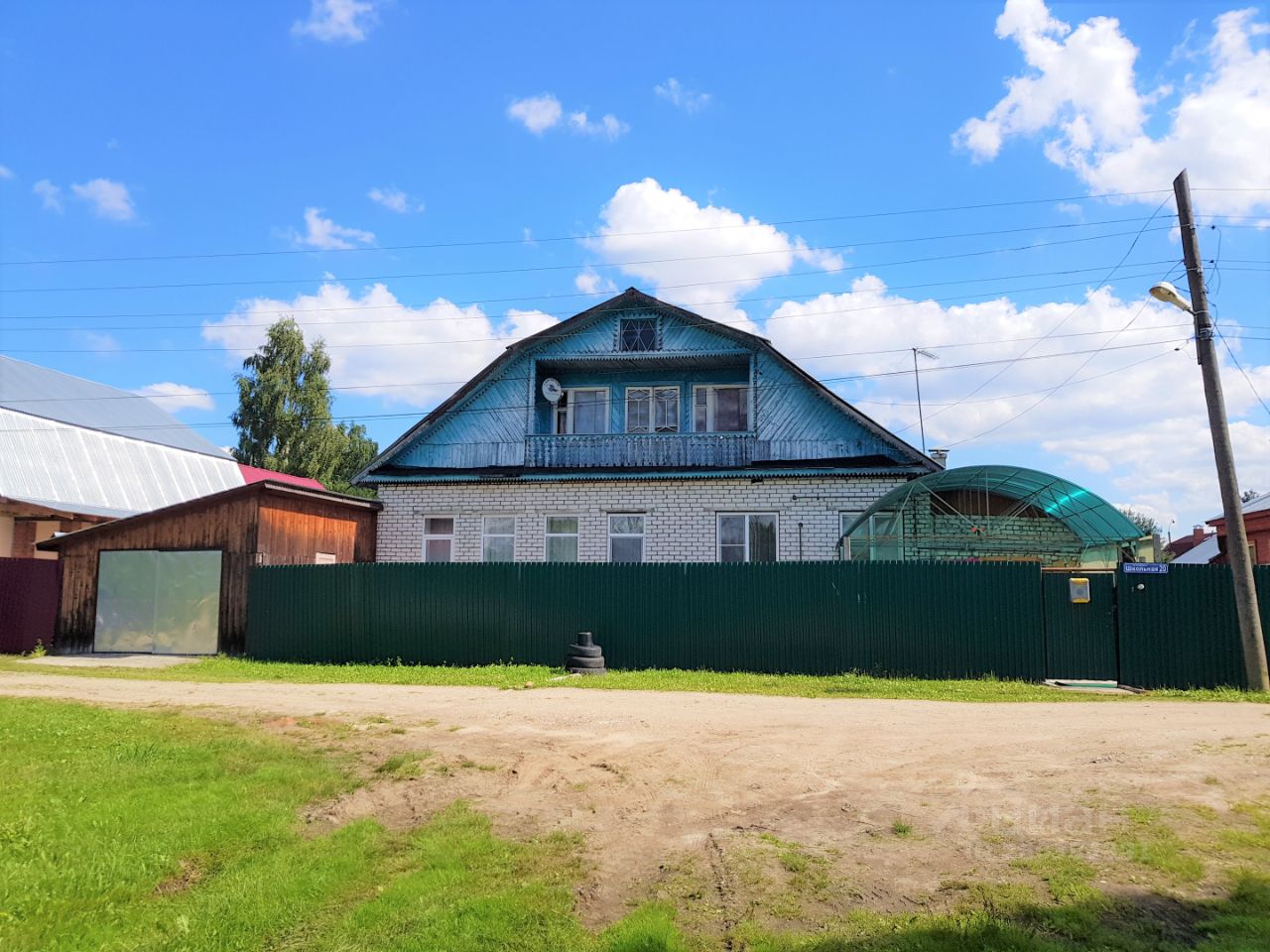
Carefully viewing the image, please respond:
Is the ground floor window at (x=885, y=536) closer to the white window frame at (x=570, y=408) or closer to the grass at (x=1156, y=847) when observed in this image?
the white window frame at (x=570, y=408)

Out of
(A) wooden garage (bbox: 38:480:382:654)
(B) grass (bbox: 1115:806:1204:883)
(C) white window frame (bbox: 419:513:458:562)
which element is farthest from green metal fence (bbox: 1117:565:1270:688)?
(A) wooden garage (bbox: 38:480:382:654)

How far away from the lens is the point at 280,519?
19484mm

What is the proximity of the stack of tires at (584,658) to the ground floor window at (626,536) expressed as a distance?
18.3 ft

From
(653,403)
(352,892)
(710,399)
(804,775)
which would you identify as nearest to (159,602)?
(653,403)

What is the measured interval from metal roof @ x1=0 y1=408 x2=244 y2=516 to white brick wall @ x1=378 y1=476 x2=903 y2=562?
1096 cm

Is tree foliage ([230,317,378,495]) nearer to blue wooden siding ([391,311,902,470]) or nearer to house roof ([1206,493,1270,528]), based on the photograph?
blue wooden siding ([391,311,902,470])

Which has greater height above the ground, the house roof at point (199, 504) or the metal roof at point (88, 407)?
the metal roof at point (88, 407)

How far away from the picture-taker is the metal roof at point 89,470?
88.1ft

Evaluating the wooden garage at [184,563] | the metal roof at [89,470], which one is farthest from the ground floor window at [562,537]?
the metal roof at [89,470]

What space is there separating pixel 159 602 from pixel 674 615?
11.6 meters

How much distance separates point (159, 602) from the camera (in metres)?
19.7

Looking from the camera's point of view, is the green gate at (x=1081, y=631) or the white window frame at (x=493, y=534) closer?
the green gate at (x=1081, y=631)

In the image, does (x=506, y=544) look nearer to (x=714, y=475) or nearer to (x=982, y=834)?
(x=714, y=475)

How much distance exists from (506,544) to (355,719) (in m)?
11.8
